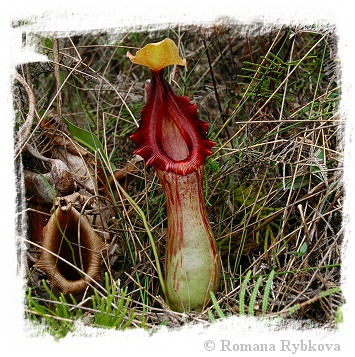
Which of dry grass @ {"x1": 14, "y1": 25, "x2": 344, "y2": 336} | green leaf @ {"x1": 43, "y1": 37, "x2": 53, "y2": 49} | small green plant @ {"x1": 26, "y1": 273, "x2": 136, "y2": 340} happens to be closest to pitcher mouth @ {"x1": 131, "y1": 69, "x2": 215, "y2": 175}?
dry grass @ {"x1": 14, "y1": 25, "x2": 344, "y2": 336}

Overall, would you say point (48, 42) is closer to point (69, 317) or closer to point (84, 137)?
point (84, 137)

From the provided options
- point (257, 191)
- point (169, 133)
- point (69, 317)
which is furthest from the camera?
point (257, 191)

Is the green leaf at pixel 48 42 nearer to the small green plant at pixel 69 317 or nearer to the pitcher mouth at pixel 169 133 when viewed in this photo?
the pitcher mouth at pixel 169 133

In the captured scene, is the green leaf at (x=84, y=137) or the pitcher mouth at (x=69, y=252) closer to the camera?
the pitcher mouth at (x=69, y=252)

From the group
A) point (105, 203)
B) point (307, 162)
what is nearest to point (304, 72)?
point (307, 162)

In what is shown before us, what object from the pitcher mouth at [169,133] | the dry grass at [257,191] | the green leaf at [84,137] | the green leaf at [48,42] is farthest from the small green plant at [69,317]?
the green leaf at [48,42]

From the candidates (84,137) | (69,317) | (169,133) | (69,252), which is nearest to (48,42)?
(84,137)

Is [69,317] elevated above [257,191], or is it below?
below

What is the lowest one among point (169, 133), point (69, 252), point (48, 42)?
point (69, 252)

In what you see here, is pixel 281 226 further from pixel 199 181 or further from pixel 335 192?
pixel 199 181
